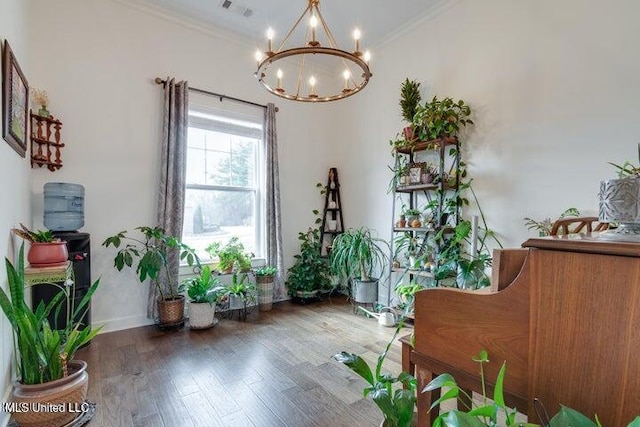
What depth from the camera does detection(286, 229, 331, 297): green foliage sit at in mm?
4133

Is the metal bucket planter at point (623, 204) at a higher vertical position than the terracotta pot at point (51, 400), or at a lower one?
higher

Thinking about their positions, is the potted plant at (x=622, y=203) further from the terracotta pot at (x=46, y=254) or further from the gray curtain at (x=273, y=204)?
the gray curtain at (x=273, y=204)

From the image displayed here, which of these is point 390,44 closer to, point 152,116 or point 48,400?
point 152,116

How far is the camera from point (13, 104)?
6.58 feet

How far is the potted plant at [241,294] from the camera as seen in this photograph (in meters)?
3.49

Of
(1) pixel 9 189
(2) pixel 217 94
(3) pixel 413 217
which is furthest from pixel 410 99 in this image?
(1) pixel 9 189

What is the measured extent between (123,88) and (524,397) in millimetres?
3893

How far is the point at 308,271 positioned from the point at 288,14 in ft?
9.84

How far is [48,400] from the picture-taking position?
5.44 feet

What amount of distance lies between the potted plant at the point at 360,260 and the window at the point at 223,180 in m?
1.03

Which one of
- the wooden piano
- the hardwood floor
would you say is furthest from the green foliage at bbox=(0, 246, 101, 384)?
the wooden piano

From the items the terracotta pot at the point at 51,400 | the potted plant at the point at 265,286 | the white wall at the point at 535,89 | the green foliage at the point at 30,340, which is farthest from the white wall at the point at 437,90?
the terracotta pot at the point at 51,400

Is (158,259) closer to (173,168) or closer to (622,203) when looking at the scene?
(173,168)

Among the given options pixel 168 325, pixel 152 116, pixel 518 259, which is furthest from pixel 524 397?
pixel 152 116
